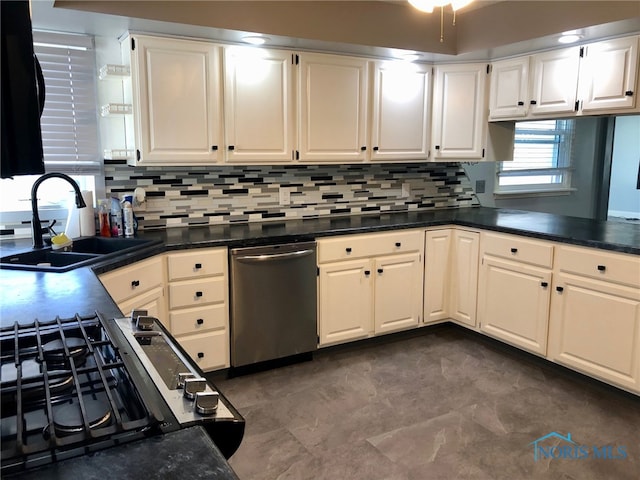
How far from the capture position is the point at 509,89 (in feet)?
12.1

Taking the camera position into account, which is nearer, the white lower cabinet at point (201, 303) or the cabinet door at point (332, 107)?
the white lower cabinet at point (201, 303)

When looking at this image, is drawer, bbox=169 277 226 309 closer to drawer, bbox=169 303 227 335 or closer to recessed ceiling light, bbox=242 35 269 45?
drawer, bbox=169 303 227 335

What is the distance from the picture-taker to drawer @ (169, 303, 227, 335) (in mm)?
2979

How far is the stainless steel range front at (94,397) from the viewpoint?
0.85 m

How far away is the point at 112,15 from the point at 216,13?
0.56 meters

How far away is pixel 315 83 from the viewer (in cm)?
345

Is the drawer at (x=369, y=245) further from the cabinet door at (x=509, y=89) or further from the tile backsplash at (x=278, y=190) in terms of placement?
the cabinet door at (x=509, y=89)

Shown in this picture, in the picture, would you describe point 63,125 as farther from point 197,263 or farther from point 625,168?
point 625,168

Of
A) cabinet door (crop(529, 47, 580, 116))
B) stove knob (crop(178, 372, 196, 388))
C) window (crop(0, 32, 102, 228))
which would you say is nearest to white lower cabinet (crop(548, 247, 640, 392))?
cabinet door (crop(529, 47, 580, 116))

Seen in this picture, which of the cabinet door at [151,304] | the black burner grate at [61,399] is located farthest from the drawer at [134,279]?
the black burner grate at [61,399]

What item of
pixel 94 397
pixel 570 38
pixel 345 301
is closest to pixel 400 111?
pixel 570 38

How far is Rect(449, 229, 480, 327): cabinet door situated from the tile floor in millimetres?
292

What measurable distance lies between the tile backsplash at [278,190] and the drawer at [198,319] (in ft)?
2.33

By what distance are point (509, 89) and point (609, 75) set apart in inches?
28.1
